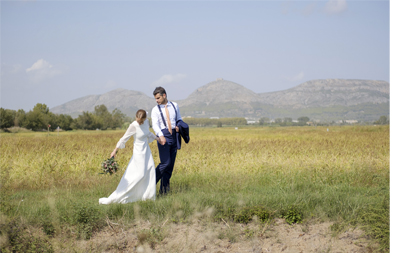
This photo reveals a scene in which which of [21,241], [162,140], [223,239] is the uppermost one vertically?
[162,140]

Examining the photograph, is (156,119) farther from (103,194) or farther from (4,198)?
(4,198)

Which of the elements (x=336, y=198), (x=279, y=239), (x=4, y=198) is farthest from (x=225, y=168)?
(x=4, y=198)

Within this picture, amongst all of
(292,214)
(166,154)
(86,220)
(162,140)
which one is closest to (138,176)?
(166,154)

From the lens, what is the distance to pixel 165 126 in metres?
7.01

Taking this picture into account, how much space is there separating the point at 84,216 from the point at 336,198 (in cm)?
493

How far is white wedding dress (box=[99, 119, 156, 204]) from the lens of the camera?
654 centimetres

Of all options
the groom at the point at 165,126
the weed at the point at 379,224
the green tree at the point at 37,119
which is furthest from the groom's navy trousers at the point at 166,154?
the green tree at the point at 37,119

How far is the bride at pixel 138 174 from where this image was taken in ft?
21.5

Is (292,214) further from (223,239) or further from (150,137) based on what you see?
(150,137)

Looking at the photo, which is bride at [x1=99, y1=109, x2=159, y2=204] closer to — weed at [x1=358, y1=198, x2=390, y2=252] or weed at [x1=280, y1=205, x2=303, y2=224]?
weed at [x1=280, y1=205, x2=303, y2=224]

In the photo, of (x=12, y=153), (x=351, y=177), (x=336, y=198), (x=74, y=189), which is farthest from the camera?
(x=12, y=153)

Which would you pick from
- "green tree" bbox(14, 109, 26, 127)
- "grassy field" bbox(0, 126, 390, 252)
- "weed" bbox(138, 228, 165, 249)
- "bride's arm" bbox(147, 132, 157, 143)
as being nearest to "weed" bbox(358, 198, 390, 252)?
"grassy field" bbox(0, 126, 390, 252)

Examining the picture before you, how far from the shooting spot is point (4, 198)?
6.00m

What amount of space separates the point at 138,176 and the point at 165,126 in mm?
1252
